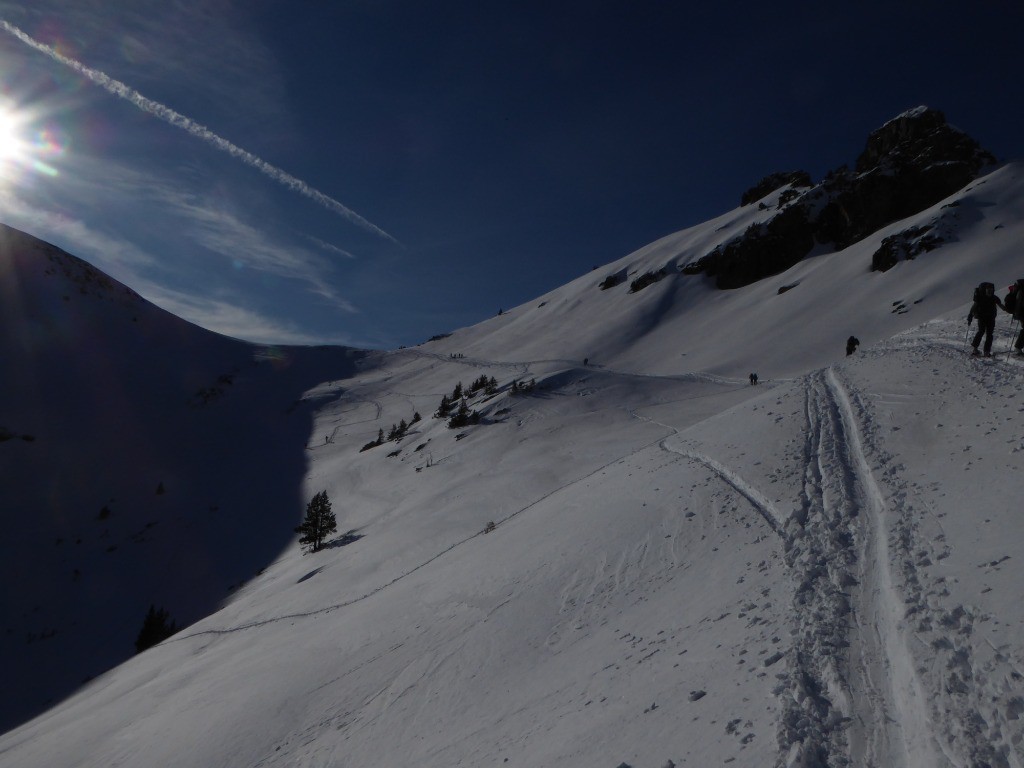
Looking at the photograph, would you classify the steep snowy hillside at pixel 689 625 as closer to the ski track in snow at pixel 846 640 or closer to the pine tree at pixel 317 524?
the ski track in snow at pixel 846 640

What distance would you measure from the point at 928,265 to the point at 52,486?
2757 inches

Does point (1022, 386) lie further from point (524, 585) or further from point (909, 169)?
point (909, 169)

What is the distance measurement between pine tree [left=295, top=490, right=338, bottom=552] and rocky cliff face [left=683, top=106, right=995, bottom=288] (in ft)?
187

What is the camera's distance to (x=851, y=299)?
42406 mm

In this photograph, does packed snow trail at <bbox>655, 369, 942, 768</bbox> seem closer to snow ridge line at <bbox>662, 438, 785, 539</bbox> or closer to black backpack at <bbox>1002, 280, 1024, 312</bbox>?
snow ridge line at <bbox>662, 438, 785, 539</bbox>

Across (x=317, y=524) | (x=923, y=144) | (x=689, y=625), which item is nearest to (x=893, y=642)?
(x=689, y=625)

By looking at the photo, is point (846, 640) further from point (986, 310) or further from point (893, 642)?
point (986, 310)

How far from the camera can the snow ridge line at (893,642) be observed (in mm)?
3422

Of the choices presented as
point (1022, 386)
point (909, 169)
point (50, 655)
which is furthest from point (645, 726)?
point (909, 169)

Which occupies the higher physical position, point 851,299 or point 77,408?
point 77,408

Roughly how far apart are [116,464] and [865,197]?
8065 centimetres

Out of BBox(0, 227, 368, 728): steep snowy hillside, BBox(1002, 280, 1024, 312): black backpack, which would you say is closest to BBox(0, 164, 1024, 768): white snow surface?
BBox(0, 227, 368, 728): steep snowy hillside

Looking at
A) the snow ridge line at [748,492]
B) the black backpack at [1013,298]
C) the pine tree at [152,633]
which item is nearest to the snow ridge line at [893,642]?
the snow ridge line at [748,492]

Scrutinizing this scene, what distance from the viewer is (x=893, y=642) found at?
4422mm
